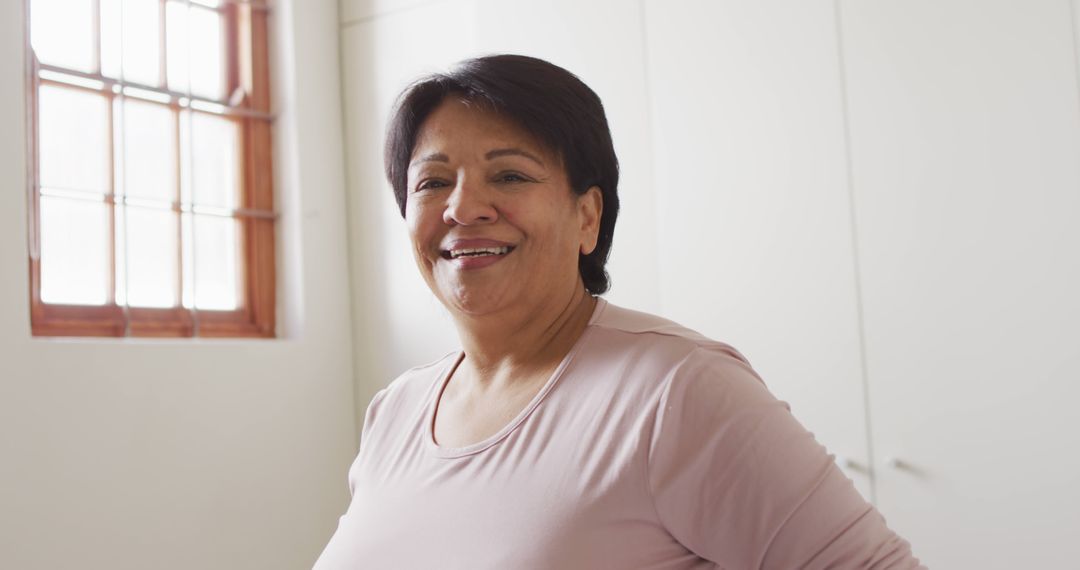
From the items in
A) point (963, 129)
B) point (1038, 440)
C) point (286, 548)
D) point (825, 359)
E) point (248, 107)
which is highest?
point (248, 107)

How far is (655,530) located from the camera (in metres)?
1.00

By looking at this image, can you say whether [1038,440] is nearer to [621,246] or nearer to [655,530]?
[621,246]

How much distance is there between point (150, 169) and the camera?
337 cm

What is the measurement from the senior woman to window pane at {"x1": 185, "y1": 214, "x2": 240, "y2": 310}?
2.20 meters

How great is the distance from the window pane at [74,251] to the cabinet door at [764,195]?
1613 mm

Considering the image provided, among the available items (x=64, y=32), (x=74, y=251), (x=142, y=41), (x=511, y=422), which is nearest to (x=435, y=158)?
(x=511, y=422)

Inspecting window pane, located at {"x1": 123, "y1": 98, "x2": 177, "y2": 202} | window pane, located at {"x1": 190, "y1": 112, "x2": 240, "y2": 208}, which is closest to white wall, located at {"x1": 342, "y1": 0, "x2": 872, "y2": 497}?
window pane, located at {"x1": 190, "y1": 112, "x2": 240, "y2": 208}

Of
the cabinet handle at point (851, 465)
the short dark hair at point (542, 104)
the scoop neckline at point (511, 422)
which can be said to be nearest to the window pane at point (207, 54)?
the cabinet handle at point (851, 465)

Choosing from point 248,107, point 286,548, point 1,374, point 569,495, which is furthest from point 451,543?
point 248,107

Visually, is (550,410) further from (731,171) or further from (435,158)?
(731,171)

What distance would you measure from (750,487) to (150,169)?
2840mm

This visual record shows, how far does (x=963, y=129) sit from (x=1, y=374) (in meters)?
2.43

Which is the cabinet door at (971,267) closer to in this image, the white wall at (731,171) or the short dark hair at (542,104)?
the white wall at (731,171)

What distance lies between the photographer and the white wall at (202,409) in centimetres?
282
